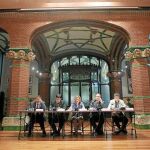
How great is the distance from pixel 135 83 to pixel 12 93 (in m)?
4.15

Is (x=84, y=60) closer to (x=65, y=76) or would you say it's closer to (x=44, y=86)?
(x=65, y=76)

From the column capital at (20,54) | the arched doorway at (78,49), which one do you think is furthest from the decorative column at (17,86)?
the arched doorway at (78,49)

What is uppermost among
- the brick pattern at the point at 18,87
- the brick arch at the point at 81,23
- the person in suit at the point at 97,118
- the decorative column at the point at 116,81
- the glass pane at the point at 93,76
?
the brick arch at the point at 81,23

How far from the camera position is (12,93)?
697 cm

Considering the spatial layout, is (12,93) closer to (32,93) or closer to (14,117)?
(14,117)

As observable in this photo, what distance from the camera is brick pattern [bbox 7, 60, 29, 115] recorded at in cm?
690

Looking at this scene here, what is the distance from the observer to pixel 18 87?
699 cm

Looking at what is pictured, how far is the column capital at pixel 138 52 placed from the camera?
717 cm

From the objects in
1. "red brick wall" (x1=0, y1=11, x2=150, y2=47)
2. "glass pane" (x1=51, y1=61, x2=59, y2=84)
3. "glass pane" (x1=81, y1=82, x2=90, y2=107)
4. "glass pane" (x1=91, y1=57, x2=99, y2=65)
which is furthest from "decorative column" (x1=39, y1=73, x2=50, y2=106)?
"red brick wall" (x1=0, y1=11, x2=150, y2=47)

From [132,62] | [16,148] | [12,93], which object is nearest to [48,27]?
[12,93]

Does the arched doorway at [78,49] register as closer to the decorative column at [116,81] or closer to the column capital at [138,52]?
the decorative column at [116,81]

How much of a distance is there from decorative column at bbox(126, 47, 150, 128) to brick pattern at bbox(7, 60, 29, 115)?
11.9ft

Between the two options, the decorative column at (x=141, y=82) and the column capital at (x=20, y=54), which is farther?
the column capital at (x=20, y=54)

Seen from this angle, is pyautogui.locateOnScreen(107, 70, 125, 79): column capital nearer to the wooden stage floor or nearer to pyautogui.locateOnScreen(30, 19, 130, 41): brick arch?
pyautogui.locateOnScreen(30, 19, 130, 41): brick arch
